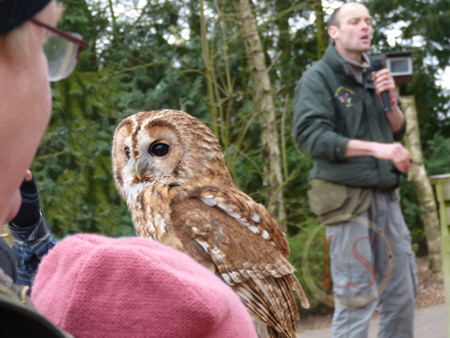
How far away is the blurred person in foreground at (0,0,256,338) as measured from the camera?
23.1 inches

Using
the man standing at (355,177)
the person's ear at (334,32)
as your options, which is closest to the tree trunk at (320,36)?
the person's ear at (334,32)

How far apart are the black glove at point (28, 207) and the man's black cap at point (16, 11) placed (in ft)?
3.82

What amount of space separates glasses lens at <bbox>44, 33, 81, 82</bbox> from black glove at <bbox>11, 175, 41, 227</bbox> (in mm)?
1002

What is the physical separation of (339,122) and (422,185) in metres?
5.32

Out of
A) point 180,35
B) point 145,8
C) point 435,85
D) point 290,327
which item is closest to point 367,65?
point 290,327

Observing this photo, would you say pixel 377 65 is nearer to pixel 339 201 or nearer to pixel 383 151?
pixel 383 151

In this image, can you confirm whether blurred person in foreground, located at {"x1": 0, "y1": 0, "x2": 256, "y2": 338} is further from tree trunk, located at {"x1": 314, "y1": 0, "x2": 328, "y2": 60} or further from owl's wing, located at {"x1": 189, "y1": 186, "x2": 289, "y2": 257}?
tree trunk, located at {"x1": 314, "y1": 0, "x2": 328, "y2": 60}

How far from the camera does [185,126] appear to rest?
6.22ft

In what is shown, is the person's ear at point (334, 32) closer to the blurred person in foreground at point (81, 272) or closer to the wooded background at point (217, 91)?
the wooded background at point (217, 91)

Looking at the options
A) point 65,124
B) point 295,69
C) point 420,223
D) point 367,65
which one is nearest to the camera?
point 367,65

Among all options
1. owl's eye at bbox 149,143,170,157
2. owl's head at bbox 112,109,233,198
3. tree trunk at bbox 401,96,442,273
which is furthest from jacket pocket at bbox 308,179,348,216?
tree trunk at bbox 401,96,442,273

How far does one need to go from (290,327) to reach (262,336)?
0.15m

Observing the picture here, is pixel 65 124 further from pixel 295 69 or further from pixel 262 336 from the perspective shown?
pixel 262 336

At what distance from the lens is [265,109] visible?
6.43 metres
